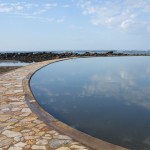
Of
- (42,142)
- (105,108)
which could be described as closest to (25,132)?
(42,142)

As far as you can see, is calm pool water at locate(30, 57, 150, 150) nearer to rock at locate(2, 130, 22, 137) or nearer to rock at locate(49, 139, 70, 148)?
rock at locate(49, 139, 70, 148)

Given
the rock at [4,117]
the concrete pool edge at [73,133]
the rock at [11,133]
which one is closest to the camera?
the concrete pool edge at [73,133]

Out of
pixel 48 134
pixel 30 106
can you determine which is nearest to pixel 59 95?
pixel 30 106

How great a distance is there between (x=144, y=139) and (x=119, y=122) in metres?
1.26

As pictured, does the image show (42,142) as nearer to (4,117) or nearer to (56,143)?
(56,143)

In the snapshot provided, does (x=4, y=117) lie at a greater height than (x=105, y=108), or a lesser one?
greater

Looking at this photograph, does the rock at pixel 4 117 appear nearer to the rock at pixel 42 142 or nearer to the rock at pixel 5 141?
the rock at pixel 5 141

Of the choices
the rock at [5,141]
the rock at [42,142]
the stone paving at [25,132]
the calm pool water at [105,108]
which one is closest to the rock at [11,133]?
the stone paving at [25,132]

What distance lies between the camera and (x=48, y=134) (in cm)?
538

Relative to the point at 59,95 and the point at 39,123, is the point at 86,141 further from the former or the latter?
the point at 59,95

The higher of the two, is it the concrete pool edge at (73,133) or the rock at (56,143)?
the concrete pool edge at (73,133)

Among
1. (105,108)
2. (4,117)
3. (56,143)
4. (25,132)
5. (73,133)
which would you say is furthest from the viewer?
(105,108)

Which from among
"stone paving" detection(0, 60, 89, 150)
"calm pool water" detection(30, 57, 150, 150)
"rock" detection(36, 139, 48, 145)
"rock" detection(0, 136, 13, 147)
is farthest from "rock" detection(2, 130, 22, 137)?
"calm pool water" detection(30, 57, 150, 150)

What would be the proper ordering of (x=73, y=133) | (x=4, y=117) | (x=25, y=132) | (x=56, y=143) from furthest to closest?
(x=4, y=117), (x=25, y=132), (x=73, y=133), (x=56, y=143)
